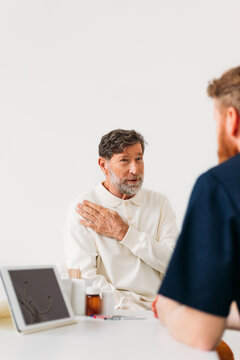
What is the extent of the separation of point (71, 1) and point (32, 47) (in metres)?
0.49

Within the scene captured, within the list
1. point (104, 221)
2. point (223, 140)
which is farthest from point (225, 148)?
point (104, 221)

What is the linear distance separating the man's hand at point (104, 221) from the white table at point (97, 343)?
115 cm

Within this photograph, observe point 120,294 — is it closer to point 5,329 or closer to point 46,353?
point 5,329

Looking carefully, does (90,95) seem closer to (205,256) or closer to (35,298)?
(35,298)

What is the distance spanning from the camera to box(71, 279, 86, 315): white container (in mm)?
1654

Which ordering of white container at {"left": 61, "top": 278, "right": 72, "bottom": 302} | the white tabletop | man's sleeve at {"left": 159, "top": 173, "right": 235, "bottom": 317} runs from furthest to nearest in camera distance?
white container at {"left": 61, "top": 278, "right": 72, "bottom": 302}
the white tabletop
man's sleeve at {"left": 159, "top": 173, "right": 235, "bottom": 317}

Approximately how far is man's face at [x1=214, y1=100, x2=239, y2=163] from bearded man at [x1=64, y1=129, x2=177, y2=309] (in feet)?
4.52

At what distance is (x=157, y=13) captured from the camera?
3.74m

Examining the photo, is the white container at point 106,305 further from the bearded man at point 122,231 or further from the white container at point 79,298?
the bearded man at point 122,231

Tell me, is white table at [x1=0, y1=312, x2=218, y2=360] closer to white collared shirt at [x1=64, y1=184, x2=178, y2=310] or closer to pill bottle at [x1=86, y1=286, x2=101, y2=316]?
pill bottle at [x1=86, y1=286, x2=101, y2=316]

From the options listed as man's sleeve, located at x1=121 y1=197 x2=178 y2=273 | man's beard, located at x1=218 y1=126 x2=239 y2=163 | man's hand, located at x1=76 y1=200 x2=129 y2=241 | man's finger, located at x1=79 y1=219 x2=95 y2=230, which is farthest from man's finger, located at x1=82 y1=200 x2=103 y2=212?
man's beard, located at x1=218 y1=126 x2=239 y2=163

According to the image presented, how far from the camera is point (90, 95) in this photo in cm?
370

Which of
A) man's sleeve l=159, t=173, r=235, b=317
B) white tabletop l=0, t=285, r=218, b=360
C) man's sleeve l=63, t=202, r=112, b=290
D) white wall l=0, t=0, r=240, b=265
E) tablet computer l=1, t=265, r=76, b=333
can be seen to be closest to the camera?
man's sleeve l=159, t=173, r=235, b=317

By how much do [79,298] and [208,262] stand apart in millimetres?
812
